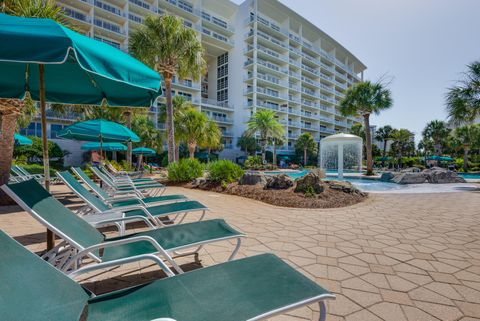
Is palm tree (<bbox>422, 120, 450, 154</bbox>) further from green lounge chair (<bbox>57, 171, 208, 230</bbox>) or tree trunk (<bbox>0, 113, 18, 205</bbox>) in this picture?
tree trunk (<bbox>0, 113, 18, 205</bbox>)

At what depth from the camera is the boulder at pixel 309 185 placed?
23.1 feet

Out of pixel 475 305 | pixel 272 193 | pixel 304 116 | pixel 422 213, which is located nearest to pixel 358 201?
pixel 422 213

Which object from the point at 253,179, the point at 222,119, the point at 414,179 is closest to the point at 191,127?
the point at 253,179

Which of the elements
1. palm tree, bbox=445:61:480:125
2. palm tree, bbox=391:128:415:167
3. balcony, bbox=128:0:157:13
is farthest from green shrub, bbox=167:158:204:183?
palm tree, bbox=391:128:415:167

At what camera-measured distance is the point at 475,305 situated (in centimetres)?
204

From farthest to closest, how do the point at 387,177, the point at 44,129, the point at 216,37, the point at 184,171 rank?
1. the point at 216,37
2. the point at 387,177
3. the point at 184,171
4. the point at 44,129

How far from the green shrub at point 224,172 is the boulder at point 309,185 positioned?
2960 mm

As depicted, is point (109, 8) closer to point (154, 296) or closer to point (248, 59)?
point (248, 59)

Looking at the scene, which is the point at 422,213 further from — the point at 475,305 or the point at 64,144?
the point at 64,144

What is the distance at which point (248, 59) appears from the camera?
42250 millimetres

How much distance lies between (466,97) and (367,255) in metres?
14.2

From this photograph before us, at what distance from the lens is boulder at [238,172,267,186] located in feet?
28.1

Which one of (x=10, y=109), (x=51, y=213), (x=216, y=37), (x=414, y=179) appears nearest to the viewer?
(x=51, y=213)

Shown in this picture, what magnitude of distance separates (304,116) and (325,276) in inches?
1928
